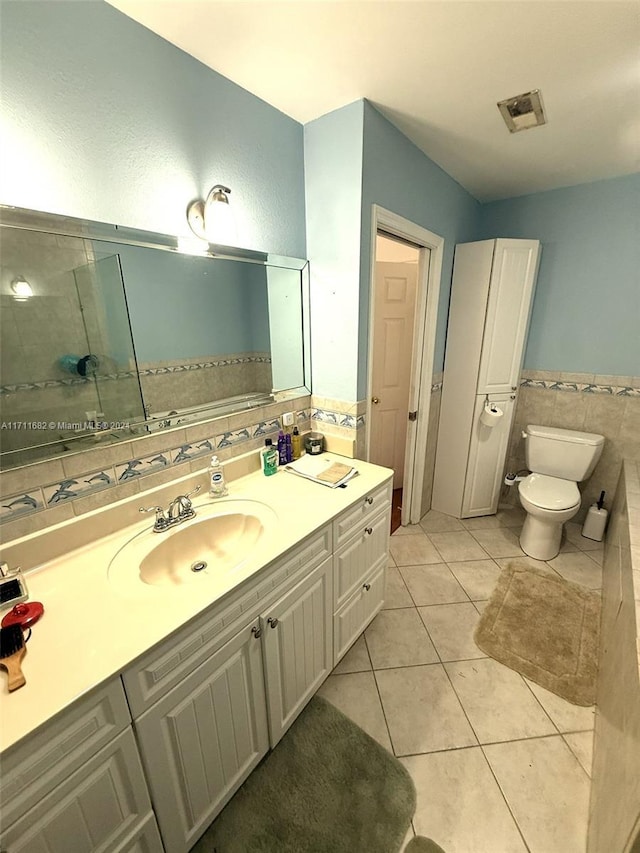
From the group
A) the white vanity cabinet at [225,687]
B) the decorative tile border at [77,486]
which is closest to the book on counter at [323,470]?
the white vanity cabinet at [225,687]

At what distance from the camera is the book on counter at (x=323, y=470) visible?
4.62ft

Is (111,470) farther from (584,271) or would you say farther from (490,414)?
(584,271)

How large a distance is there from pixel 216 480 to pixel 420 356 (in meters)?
1.54

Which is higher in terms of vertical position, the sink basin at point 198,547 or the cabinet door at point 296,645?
the sink basin at point 198,547

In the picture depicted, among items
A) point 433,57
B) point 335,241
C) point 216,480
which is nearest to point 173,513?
point 216,480

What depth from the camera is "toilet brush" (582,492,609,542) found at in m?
2.32

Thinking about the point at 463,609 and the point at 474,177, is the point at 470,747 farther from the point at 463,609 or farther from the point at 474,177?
the point at 474,177

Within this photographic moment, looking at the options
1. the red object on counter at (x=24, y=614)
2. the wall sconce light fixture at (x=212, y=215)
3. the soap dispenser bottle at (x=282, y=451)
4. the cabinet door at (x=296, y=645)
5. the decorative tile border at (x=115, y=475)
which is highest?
the wall sconce light fixture at (x=212, y=215)

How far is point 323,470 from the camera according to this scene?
1497mm

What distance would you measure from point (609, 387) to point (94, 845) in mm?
3065

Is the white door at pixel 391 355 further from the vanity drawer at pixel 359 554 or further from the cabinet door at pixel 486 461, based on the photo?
the vanity drawer at pixel 359 554

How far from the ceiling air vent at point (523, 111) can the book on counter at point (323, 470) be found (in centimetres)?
158

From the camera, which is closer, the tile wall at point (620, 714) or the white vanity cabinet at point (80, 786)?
the white vanity cabinet at point (80, 786)

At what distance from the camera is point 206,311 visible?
136cm
